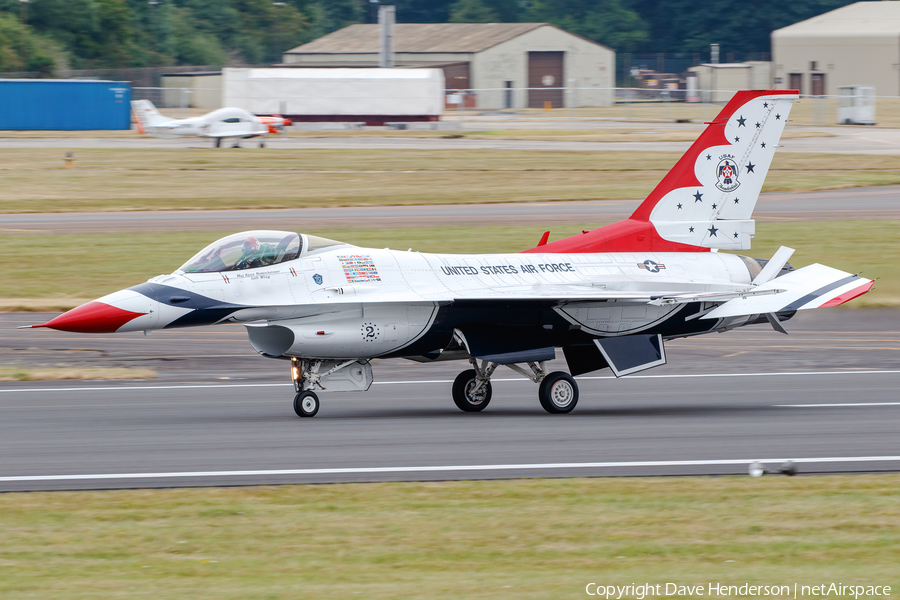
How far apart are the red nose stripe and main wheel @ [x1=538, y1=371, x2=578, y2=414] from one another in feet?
17.9

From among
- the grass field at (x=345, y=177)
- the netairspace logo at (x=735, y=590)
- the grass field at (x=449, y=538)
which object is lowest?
the grass field at (x=449, y=538)

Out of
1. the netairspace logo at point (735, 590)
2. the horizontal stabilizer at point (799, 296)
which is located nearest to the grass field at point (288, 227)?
the horizontal stabilizer at point (799, 296)

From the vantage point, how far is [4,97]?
72125 millimetres

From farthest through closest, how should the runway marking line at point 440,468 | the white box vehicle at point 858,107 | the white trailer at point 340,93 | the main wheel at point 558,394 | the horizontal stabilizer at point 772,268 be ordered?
1. the white box vehicle at point 858,107
2. the white trailer at point 340,93
3. the horizontal stabilizer at point 772,268
4. the main wheel at point 558,394
5. the runway marking line at point 440,468

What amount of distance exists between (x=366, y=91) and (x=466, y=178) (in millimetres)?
25675

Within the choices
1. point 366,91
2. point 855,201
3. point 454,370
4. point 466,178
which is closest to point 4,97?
point 366,91

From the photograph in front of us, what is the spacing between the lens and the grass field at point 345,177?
4281cm

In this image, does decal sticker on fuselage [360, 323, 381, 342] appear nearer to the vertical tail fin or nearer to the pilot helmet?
the pilot helmet

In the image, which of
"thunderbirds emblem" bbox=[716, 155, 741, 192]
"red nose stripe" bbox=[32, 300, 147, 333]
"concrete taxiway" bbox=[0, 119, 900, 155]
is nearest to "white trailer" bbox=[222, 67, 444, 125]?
"concrete taxiway" bbox=[0, 119, 900, 155]

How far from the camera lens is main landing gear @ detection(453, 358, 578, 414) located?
49.6ft

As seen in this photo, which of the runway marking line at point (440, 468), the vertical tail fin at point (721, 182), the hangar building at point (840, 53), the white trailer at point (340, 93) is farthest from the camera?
the hangar building at point (840, 53)

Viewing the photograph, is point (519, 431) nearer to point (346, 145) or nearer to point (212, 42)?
point (346, 145)

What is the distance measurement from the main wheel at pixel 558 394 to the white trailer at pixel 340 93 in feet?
187

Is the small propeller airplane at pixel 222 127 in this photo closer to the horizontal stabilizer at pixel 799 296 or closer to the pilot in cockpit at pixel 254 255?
the pilot in cockpit at pixel 254 255
